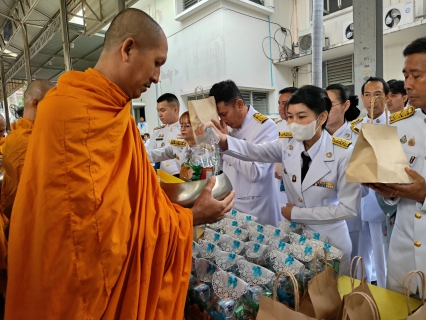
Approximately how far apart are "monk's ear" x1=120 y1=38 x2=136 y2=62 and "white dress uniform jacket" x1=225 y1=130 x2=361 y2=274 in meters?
1.09

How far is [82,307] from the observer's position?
2.94 ft

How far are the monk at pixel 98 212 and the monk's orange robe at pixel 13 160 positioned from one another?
160 cm

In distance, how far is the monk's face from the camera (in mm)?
1035

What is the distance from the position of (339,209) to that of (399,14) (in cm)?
623

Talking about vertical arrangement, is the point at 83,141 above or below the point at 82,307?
above

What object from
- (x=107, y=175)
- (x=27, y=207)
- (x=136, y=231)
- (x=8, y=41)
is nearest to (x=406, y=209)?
(x=136, y=231)

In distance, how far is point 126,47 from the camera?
1033 mm

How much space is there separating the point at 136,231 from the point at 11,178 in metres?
1.96

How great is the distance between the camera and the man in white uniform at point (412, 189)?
4.26 feet

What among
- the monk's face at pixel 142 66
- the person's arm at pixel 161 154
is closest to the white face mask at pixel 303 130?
the monk's face at pixel 142 66

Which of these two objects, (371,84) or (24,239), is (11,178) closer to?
(24,239)

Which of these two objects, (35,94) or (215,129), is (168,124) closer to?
(35,94)

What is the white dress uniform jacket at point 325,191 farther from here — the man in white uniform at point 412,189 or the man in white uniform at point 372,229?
the man in white uniform at point 372,229

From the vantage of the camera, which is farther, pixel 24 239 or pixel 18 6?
pixel 18 6
